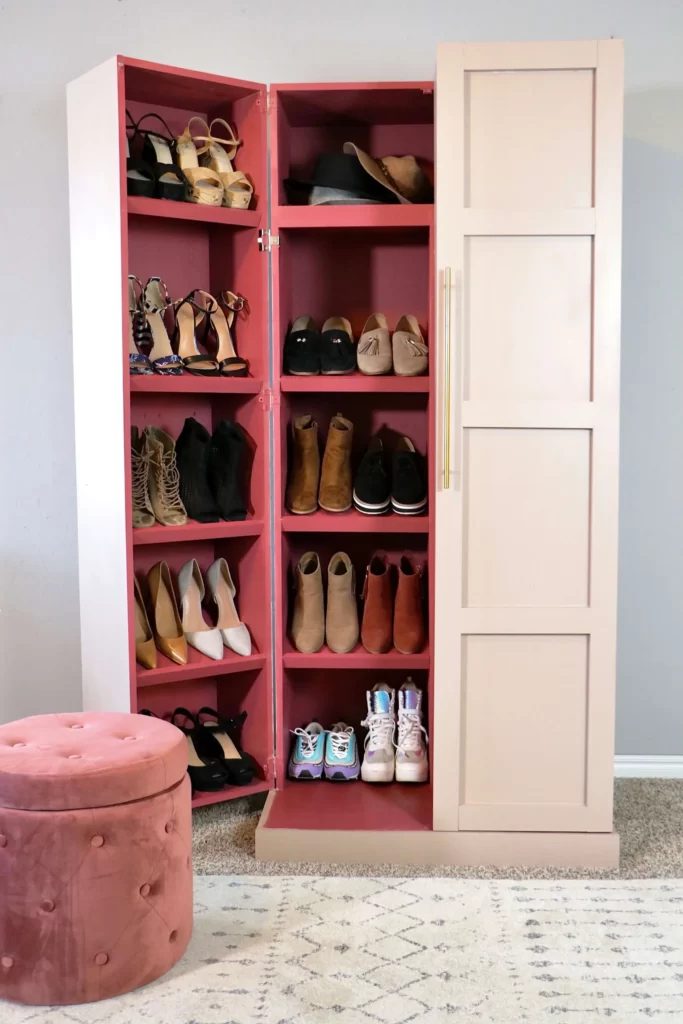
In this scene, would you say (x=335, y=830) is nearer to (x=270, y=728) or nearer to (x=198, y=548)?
(x=270, y=728)

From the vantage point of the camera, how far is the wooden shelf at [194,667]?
2.45m

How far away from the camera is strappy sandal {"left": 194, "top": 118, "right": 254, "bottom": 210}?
2516 millimetres

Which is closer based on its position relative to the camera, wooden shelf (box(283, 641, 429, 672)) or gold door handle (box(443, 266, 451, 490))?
gold door handle (box(443, 266, 451, 490))

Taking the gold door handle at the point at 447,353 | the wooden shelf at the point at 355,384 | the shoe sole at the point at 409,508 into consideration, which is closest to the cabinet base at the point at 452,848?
the shoe sole at the point at 409,508

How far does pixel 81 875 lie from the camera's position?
1655mm

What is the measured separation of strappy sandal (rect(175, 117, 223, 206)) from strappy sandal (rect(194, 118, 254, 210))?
0.02m

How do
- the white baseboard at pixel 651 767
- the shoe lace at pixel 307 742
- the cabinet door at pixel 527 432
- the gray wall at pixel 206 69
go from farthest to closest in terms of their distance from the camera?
the white baseboard at pixel 651 767 → the gray wall at pixel 206 69 → the shoe lace at pixel 307 742 → the cabinet door at pixel 527 432

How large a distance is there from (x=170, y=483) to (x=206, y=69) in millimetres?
1255

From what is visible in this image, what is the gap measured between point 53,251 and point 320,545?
1.16 m

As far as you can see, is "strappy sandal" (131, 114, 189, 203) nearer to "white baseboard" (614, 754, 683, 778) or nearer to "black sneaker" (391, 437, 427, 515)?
"black sneaker" (391, 437, 427, 515)

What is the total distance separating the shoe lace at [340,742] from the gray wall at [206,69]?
3.04 ft

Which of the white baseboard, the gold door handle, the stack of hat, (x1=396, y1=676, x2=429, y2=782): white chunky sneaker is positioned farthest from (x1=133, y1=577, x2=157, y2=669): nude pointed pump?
the white baseboard

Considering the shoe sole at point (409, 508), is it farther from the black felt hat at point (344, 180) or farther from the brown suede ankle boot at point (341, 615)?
the black felt hat at point (344, 180)

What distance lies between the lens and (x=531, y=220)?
86.7 inches
